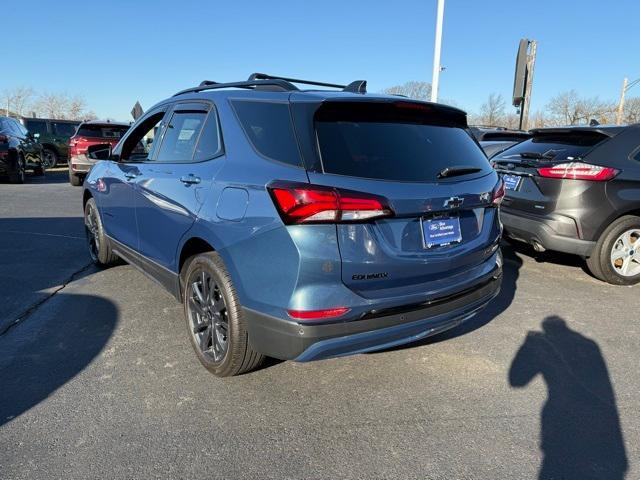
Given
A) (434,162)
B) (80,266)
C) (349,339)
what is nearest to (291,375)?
(349,339)

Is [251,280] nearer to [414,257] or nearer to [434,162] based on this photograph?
[414,257]

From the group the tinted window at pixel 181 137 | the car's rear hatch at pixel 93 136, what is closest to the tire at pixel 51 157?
the car's rear hatch at pixel 93 136

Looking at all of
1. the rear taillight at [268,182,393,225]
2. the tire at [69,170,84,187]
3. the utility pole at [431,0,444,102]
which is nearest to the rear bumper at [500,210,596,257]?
the rear taillight at [268,182,393,225]

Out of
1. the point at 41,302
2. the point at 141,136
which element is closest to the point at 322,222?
the point at 141,136

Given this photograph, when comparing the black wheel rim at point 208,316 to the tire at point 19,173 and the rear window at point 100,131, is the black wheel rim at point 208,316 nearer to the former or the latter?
the rear window at point 100,131

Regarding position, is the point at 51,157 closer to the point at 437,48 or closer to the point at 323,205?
the point at 437,48

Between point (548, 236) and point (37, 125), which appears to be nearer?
point (548, 236)

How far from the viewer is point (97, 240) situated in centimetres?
517

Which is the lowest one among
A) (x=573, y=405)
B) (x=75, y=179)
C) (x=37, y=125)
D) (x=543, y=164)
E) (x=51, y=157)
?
(x=573, y=405)

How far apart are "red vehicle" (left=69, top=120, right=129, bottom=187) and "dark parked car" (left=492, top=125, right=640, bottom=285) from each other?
11.1 m

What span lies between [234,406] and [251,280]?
2.52 ft

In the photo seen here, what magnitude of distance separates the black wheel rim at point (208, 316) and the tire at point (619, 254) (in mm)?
3971

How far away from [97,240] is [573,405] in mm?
4733

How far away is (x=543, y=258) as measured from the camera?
6.01 m
